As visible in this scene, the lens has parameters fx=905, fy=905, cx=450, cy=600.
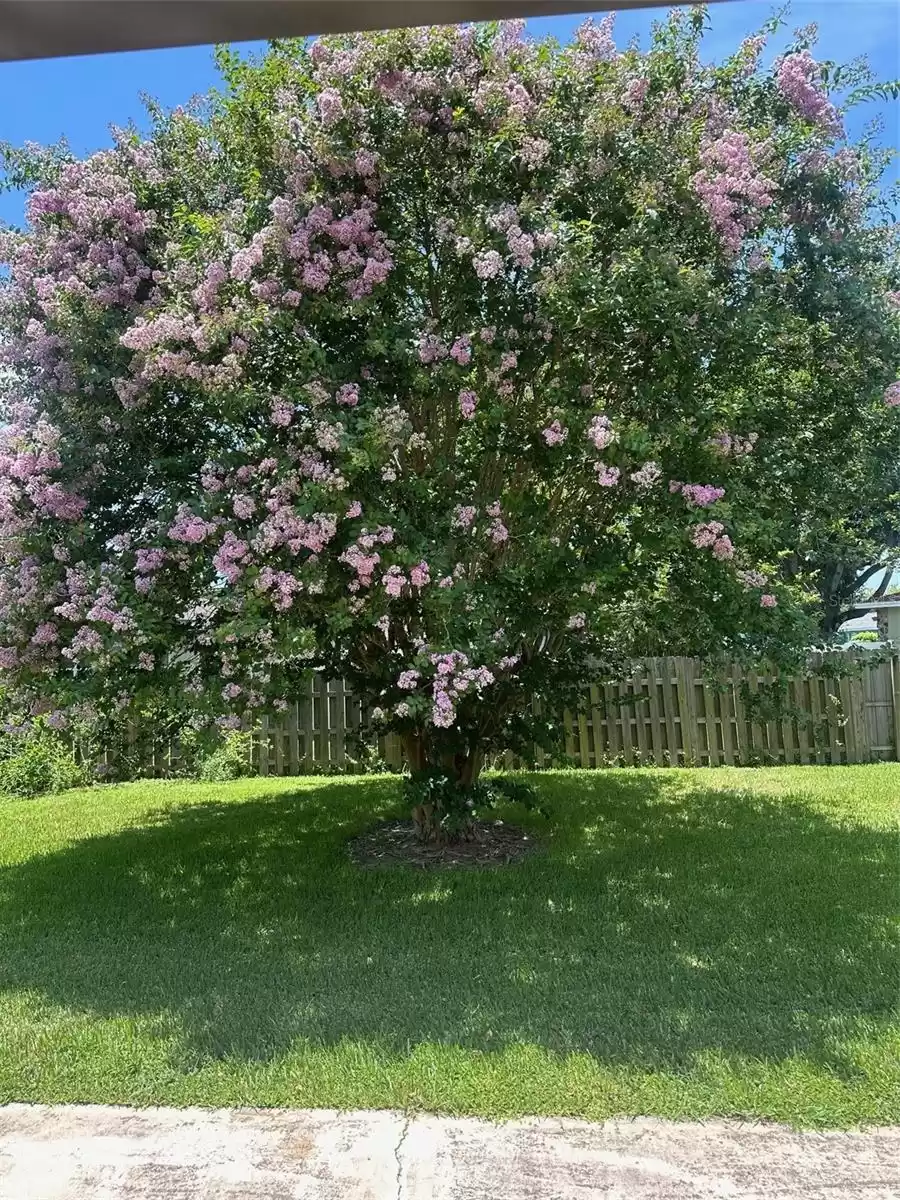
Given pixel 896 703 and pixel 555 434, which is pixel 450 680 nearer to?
pixel 555 434

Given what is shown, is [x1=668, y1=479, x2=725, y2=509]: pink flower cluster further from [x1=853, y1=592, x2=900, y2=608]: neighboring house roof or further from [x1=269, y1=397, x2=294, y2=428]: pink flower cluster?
[x1=853, y1=592, x2=900, y2=608]: neighboring house roof

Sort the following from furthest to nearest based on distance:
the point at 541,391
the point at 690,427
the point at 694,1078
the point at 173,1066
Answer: the point at 541,391 → the point at 690,427 → the point at 173,1066 → the point at 694,1078

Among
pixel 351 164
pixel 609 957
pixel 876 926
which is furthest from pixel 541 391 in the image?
pixel 876 926

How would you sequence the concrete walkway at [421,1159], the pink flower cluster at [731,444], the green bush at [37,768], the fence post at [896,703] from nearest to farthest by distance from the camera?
the concrete walkway at [421,1159] → the pink flower cluster at [731,444] → the fence post at [896,703] → the green bush at [37,768]

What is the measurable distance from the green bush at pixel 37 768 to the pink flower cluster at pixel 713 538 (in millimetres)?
6528

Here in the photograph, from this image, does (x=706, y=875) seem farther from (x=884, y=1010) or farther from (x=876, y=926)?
(x=884, y=1010)

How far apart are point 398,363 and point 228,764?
5.97m

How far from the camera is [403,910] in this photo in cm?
444

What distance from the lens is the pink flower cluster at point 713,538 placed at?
13.1 feet

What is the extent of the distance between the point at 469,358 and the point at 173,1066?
312 cm

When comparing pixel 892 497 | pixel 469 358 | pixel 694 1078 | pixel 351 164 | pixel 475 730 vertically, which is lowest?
pixel 694 1078

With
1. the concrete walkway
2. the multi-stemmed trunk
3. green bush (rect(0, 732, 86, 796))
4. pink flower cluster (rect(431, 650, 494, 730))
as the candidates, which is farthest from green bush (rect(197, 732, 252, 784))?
the concrete walkway

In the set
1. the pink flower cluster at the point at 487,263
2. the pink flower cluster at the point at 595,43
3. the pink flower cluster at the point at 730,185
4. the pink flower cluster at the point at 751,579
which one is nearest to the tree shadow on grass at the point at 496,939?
the pink flower cluster at the point at 751,579

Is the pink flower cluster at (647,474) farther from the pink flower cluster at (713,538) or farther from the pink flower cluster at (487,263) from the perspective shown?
the pink flower cluster at (487,263)
